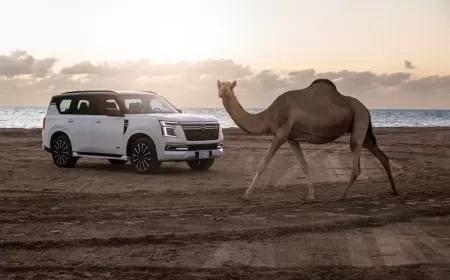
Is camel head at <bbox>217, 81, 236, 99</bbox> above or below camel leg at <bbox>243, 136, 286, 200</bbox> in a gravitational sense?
above

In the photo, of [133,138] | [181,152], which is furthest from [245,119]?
[133,138]

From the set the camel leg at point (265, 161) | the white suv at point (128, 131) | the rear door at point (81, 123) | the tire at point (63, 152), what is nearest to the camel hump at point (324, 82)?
the camel leg at point (265, 161)

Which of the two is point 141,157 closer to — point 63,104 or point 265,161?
point 63,104

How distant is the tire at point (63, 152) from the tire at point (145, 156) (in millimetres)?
2448

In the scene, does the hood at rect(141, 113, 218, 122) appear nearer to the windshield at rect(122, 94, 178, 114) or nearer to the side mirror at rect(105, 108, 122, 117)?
the windshield at rect(122, 94, 178, 114)

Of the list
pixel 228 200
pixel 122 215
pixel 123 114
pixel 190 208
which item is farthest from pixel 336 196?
pixel 123 114

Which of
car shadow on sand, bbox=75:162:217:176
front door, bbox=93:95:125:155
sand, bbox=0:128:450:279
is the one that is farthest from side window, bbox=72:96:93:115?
sand, bbox=0:128:450:279

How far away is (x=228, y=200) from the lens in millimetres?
12305

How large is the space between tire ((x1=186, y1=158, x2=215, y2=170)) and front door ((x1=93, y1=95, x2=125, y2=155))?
2.16 metres

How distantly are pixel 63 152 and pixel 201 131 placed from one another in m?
4.22

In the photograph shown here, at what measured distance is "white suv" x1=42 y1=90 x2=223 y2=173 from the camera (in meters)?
16.4

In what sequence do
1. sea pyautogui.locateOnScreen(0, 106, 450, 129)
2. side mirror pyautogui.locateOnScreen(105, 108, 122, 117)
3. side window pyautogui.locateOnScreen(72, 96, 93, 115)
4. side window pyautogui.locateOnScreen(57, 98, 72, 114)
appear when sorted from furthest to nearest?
sea pyautogui.locateOnScreen(0, 106, 450, 129)
side window pyautogui.locateOnScreen(57, 98, 72, 114)
side window pyautogui.locateOnScreen(72, 96, 93, 115)
side mirror pyautogui.locateOnScreen(105, 108, 122, 117)

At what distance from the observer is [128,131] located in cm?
1680

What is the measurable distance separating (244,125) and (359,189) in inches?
118
